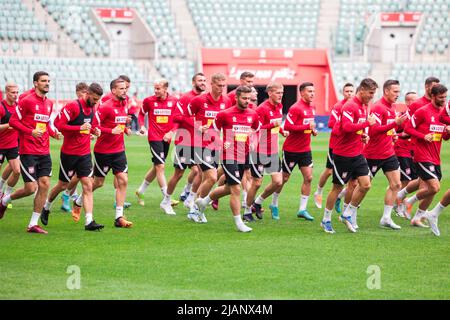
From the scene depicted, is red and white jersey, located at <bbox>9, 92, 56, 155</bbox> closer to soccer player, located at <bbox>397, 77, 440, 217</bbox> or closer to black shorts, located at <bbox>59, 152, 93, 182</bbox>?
black shorts, located at <bbox>59, 152, 93, 182</bbox>

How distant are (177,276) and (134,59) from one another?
32.9 meters

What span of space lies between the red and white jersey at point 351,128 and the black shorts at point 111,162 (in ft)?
10.4

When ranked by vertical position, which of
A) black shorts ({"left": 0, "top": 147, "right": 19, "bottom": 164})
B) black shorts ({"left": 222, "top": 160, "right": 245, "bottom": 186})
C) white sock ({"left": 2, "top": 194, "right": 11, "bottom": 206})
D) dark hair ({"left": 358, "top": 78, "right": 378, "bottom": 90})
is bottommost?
white sock ({"left": 2, "top": 194, "right": 11, "bottom": 206})

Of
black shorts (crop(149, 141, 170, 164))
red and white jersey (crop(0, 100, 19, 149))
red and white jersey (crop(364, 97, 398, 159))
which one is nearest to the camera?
red and white jersey (crop(364, 97, 398, 159))

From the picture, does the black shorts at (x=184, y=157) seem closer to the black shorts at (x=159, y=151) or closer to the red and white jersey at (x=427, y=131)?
the black shorts at (x=159, y=151)

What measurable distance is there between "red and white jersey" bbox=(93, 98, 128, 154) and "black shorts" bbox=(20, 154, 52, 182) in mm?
1042

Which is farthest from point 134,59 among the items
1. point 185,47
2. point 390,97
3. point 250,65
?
point 390,97

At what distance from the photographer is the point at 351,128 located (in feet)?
41.7

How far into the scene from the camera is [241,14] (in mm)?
44812

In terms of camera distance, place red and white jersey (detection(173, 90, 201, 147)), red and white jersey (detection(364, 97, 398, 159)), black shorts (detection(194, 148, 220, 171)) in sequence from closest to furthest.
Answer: red and white jersey (detection(364, 97, 398, 159)) < black shorts (detection(194, 148, 220, 171)) < red and white jersey (detection(173, 90, 201, 147))

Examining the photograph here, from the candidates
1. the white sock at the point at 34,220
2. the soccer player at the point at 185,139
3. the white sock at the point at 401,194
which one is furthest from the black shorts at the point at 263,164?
the white sock at the point at 34,220

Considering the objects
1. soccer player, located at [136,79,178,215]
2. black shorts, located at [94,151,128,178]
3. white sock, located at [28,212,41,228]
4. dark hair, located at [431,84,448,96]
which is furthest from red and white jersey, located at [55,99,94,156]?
dark hair, located at [431,84,448,96]

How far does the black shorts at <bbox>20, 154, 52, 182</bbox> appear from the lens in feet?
41.9

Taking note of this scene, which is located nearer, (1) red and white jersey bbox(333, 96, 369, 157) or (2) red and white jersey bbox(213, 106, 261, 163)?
(1) red and white jersey bbox(333, 96, 369, 157)
